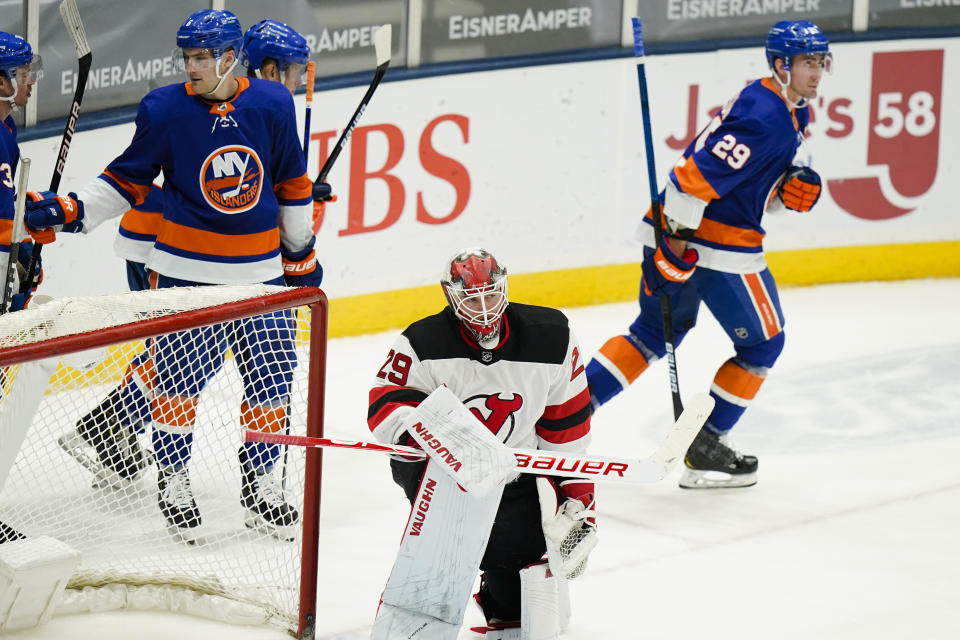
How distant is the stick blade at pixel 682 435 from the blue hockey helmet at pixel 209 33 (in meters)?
1.37

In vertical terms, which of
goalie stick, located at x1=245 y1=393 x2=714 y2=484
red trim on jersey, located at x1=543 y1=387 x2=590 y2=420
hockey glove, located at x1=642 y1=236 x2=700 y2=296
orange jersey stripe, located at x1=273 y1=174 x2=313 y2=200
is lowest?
goalie stick, located at x1=245 y1=393 x2=714 y2=484

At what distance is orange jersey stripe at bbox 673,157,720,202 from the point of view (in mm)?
3709

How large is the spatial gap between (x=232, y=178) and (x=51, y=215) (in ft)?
1.36

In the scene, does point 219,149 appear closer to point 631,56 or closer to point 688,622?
point 688,622

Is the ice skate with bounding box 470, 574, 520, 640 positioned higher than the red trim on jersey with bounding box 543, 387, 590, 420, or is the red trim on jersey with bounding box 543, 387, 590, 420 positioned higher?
the red trim on jersey with bounding box 543, 387, 590, 420

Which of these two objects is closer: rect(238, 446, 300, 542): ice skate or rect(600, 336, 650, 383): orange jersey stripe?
rect(238, 446, 300, 542): ice skate

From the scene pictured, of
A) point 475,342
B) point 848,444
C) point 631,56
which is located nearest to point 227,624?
point 475,342

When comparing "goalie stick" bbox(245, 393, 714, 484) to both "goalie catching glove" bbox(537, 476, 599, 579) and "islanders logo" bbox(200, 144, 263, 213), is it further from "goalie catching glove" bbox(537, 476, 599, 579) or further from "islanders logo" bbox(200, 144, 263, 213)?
"islanders logo" bbox(200, 144, 263, 213)

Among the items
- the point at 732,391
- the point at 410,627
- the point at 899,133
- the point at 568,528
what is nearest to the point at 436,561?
the point at 410,627

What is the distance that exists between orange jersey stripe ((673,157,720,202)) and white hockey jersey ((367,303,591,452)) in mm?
1116

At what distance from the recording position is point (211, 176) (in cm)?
328

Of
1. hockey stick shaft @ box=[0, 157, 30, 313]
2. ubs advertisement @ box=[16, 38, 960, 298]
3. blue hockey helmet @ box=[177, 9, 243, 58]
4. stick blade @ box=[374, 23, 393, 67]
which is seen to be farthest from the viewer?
ubs advertisement @ box=[16, 38, 960, 298]

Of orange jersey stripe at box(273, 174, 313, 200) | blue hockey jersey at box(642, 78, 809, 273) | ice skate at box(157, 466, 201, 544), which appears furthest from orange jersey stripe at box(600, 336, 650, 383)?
ice skate at box(157, 466, 201, 544)

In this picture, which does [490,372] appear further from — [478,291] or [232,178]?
[232,178]
